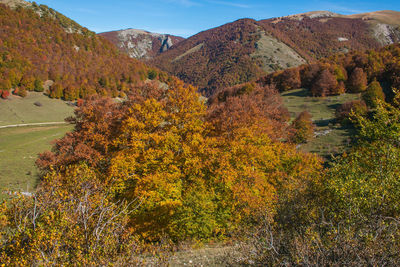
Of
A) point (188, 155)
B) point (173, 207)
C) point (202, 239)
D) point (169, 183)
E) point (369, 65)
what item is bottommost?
point (202, 239)

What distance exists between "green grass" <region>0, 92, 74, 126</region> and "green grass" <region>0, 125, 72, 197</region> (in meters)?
13.5

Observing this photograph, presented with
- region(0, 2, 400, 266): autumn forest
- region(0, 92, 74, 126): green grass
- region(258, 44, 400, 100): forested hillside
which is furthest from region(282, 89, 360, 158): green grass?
region(0, 92, 74, 126): green grass

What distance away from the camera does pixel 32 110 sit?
9644cm

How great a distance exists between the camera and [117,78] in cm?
16475

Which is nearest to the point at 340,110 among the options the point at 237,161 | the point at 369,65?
the point at 237,161

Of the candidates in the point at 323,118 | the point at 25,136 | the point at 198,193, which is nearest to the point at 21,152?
the point at 25,136

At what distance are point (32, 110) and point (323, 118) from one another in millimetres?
105723

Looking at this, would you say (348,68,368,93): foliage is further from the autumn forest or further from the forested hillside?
the autumn forest

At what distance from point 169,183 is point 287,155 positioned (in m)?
16.0

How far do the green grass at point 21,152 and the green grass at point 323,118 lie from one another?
149 ft

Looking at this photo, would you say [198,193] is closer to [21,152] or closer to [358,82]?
[21,152]

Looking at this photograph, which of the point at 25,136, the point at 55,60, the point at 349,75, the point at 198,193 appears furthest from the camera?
the point at 55,60

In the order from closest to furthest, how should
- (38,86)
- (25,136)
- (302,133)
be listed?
(302,133) < (25,136) < (38,86)

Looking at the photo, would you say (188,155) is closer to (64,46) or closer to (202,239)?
(202,239)
